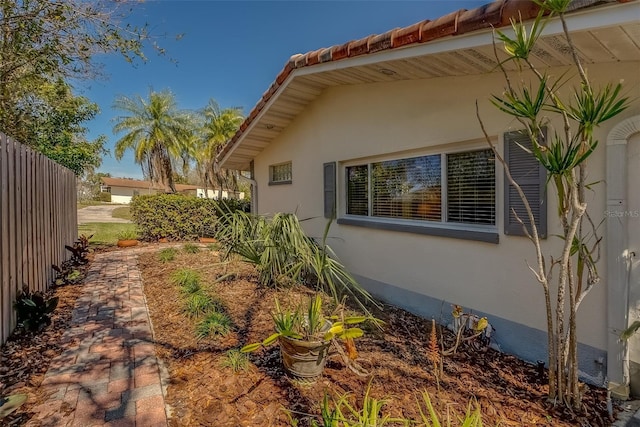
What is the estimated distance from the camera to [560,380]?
2.91 meters

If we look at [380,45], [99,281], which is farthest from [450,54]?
[99,281]

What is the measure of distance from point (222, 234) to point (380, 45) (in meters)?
4.04

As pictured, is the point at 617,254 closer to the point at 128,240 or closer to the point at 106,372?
the point at 106,372

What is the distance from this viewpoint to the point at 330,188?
7.32 m

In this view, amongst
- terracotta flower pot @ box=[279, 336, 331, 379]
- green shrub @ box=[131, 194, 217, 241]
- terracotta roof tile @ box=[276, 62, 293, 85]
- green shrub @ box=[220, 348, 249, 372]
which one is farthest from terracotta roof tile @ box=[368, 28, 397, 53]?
green shrub @ box=[131, 194, 217, 241]

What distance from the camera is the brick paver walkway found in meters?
2.80

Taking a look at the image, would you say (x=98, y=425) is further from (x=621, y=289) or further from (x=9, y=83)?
(x=9, y=83)

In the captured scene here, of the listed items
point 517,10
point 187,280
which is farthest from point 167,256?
point 517,10

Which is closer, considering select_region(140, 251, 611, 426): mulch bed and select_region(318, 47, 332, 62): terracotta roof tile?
select_region(140, 251, 611, 426): mulch bed

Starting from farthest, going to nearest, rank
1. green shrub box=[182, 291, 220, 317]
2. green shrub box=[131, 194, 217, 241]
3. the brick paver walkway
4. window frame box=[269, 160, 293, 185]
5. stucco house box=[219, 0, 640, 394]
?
green shrub box=[131, 194, 217, 241] → window frame box=[269, 160, 293, 185] → green shrub box=[182, 291, 220, 317] → stucco house box=[219, 0, 640, 394] → the brick paver walkway

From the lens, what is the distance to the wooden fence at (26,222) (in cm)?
414

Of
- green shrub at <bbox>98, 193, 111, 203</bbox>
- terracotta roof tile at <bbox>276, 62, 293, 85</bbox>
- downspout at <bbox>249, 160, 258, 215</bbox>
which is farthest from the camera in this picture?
green shrub at <bbox>98, 193, 111, 203</bbox>

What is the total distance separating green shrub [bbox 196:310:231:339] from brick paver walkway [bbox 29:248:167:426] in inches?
23.7

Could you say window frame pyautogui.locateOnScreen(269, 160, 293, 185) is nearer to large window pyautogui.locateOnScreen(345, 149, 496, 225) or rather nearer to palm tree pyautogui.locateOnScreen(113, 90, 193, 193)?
large window pyautogui.locateOnScreen(345, 149, 496, 225)
